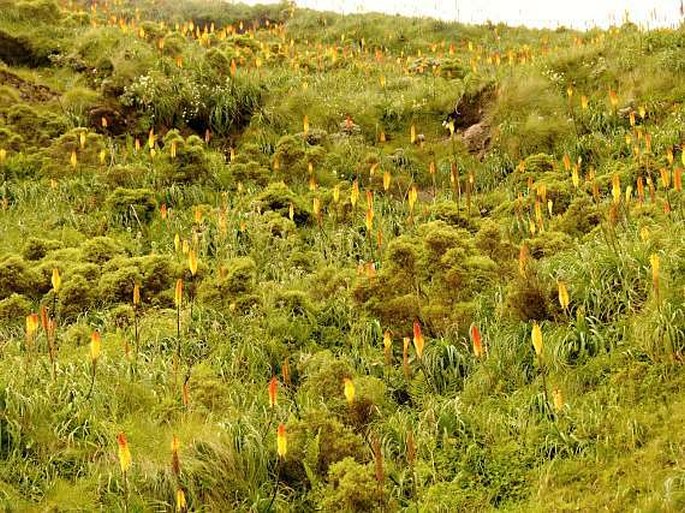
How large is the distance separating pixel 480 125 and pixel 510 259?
5.25 metres

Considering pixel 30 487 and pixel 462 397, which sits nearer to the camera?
pixel 30 487

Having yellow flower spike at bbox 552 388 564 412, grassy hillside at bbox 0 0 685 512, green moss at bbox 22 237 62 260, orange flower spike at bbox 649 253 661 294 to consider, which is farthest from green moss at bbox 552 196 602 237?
green moss at bbox 22 237 62 260

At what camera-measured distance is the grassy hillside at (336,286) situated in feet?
14.9

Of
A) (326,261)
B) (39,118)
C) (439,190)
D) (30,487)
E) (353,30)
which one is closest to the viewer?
(30,487)

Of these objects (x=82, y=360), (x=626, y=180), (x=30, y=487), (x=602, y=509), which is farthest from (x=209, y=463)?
(x=626, y=180)

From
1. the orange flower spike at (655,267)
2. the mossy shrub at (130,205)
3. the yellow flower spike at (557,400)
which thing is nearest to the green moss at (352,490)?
the yellow flower spike at (557,400)

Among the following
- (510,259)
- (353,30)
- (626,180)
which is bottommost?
(510,259)

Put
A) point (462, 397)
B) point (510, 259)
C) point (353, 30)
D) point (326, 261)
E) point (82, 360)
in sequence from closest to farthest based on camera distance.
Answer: point (462, 397), point (82, 360), point (510, 259), point (326, 261), point (353, 30)

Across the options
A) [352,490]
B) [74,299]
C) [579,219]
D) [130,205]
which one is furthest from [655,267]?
[130,205]

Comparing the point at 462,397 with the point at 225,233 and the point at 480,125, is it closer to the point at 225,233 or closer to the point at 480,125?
the point at 225,233

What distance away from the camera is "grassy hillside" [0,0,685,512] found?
4555mm

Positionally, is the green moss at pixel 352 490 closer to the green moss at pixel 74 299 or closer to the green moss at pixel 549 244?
the green moss at pixel 549 244

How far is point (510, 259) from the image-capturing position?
6.75 m

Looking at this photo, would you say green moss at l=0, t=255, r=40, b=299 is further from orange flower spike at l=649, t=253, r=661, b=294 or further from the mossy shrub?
orange flower spike at l=649, t=253, r=661, b=294
